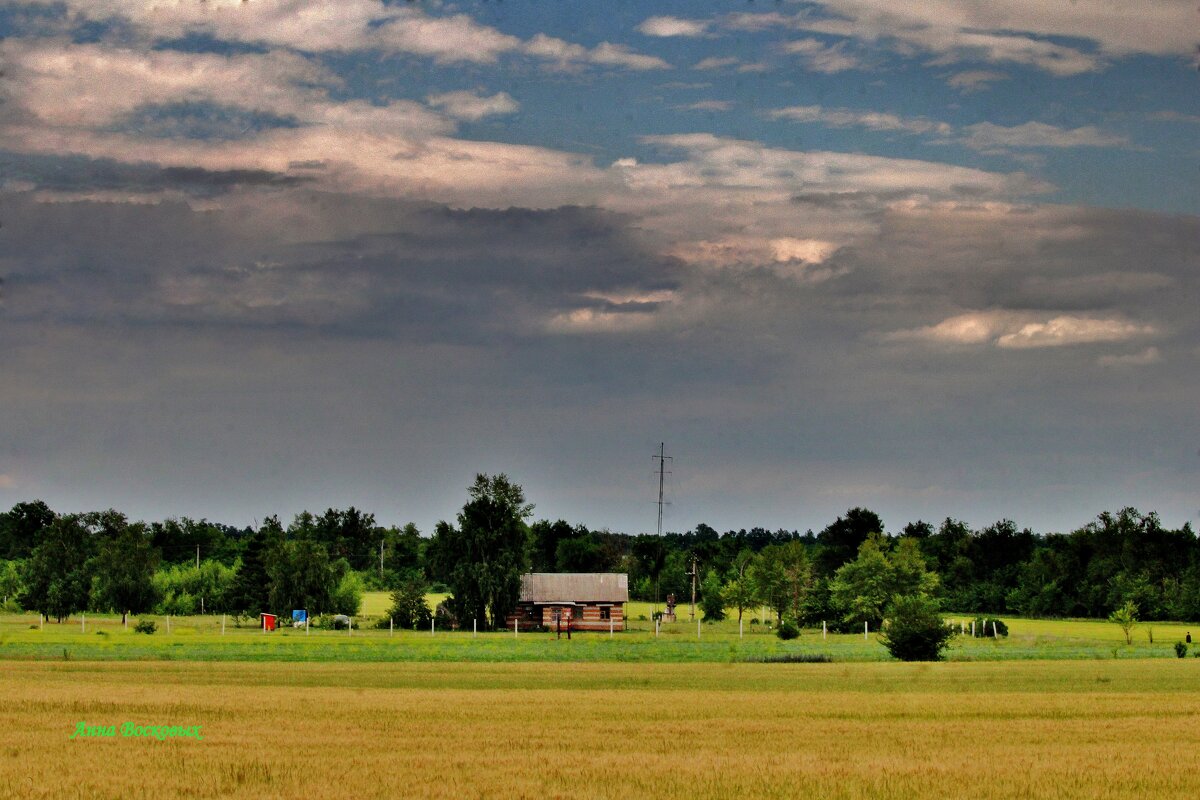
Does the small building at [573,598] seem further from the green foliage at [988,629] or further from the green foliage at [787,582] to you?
the green foliage at [988,629]

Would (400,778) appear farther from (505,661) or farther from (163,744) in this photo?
(505,661)

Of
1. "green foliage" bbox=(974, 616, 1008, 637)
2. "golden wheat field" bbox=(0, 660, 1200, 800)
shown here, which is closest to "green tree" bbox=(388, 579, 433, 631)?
"green foliage" bbox=(974, 616, 1008, 637)

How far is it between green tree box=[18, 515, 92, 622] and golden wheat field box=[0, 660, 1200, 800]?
218 feet

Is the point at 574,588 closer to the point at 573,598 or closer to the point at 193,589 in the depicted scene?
the point at 573,598

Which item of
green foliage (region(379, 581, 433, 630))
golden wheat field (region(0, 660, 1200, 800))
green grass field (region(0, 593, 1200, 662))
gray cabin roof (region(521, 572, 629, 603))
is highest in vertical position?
gray cabin roof (region(521, 572, 629, 603))

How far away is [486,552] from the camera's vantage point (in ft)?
378

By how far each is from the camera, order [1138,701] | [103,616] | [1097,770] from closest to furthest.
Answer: [1097,770] → [1138,701] → [103,616]

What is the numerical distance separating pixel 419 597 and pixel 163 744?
262 feet

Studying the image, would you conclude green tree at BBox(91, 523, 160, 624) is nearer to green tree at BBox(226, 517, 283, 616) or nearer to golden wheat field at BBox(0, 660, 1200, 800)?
green tree at BBox(226, 517, 283, 616)

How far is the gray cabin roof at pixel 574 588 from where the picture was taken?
384 feet

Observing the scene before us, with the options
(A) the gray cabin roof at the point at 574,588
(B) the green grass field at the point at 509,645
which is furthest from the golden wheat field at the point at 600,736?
(A) the gray cabin roof at the point at 574,588

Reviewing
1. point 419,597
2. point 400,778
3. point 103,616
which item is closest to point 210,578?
point 103,616

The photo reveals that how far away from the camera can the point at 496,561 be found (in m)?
114

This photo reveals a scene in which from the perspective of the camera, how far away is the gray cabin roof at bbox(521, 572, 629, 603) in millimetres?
117125
